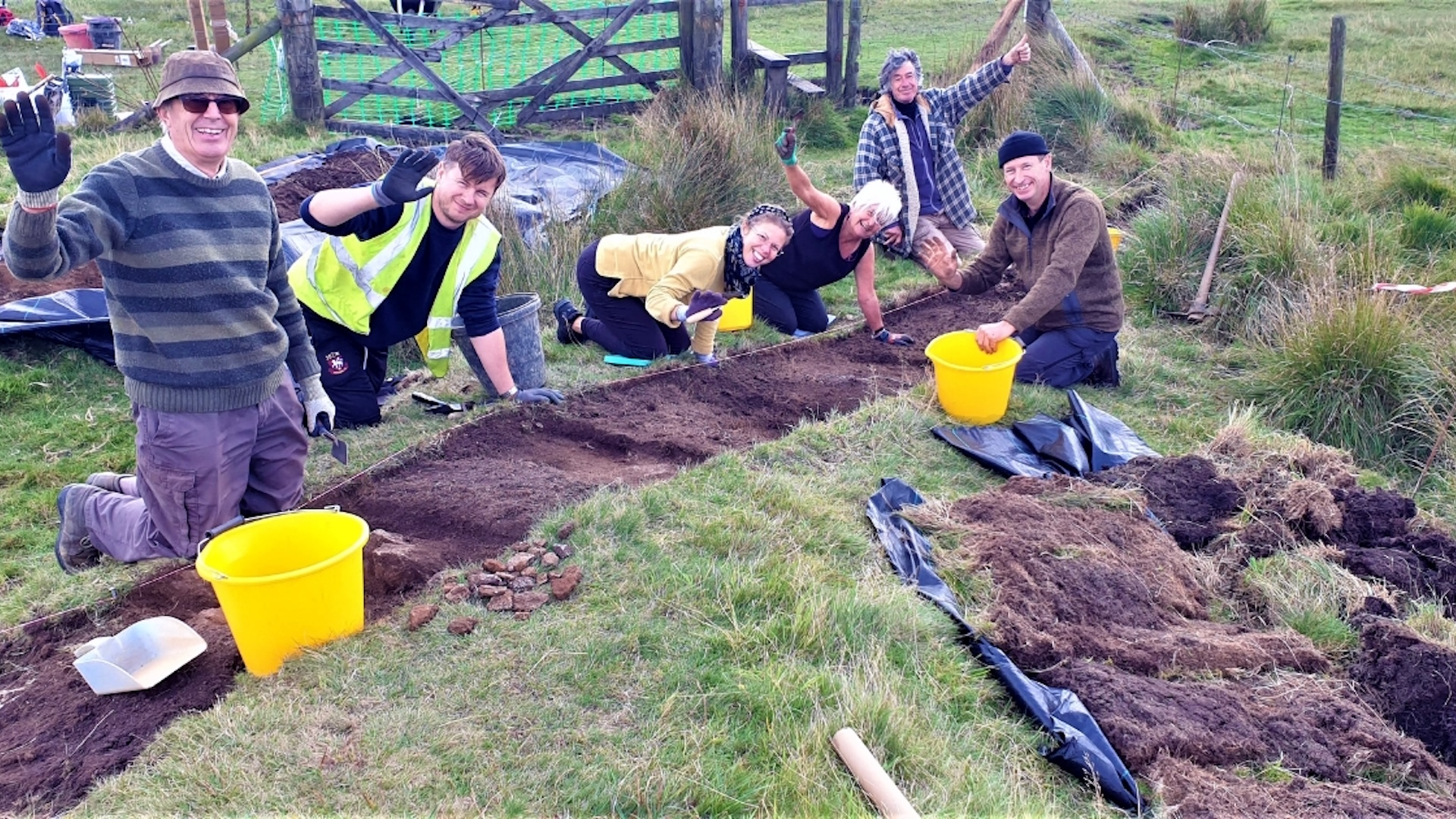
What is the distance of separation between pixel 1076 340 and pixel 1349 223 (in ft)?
7.90

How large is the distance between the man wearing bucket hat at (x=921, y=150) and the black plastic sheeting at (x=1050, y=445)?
2.24 metres

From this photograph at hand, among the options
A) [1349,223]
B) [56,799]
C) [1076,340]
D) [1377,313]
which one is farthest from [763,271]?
[56,799]

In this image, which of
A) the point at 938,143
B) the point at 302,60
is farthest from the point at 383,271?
the point at 302,60

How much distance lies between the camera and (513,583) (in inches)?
131

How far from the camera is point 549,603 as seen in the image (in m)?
3.24

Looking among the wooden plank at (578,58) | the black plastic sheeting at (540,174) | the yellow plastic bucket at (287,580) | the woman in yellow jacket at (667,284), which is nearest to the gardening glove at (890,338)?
the woman in yellow jacket at (667,284)

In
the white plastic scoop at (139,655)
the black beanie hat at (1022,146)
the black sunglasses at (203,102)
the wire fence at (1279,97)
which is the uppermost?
the black sunglasses at (203,102)

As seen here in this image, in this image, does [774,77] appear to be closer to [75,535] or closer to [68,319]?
[68,319]

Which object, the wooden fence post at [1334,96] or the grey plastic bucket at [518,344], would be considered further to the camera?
the wooden fence post at [1334,96]

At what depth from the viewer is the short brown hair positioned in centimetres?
394

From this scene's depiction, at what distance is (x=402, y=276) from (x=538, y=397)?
846 millimetres

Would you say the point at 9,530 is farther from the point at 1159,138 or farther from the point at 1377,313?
the point at 1159,138

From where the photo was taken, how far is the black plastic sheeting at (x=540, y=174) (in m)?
6.90

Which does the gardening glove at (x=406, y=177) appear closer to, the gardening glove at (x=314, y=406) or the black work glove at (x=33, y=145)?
the gardening glove at (x=314, y=406)
